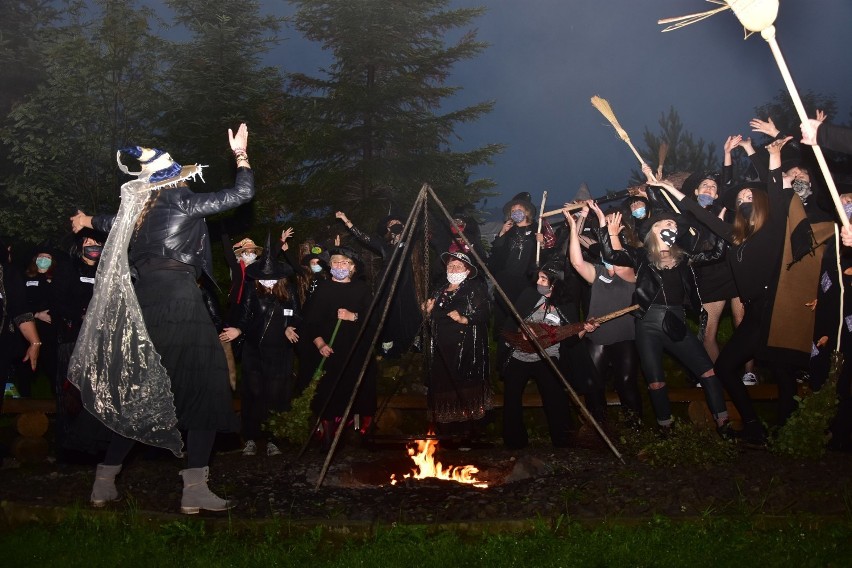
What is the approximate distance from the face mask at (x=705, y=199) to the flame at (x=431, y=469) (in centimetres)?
378

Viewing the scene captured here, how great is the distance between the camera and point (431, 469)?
7051 millimetres

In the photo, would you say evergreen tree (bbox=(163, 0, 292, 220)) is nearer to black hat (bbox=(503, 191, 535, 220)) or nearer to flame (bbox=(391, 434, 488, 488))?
black hat (bbox=(503, 191, 535, 220))

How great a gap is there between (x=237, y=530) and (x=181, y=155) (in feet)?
50.3

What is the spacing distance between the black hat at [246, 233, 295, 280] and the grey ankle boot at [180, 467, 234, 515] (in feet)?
11.2

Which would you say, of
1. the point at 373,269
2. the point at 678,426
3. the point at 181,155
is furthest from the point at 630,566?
the point at 181,155

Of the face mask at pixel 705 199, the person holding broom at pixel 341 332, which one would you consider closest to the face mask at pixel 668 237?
the face mask at pixel 705 199

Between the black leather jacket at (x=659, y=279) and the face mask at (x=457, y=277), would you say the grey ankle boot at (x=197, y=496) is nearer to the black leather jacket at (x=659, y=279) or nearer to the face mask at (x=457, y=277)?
the face mask at (x=457, y=277)

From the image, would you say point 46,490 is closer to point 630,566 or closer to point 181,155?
point 630,566

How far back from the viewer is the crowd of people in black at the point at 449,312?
588cm

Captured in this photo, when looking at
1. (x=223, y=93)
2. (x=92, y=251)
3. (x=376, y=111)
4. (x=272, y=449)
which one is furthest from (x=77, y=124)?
(x=272, y=449)

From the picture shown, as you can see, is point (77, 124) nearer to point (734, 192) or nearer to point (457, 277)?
point (457, 277)

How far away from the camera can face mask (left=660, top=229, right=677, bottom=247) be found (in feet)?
25.9

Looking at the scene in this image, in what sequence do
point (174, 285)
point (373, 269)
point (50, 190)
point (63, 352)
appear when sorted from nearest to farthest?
point (174, 285) < point (63, 352) < point (373, 269) < point (50, 190)

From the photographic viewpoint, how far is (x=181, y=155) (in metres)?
19.4
